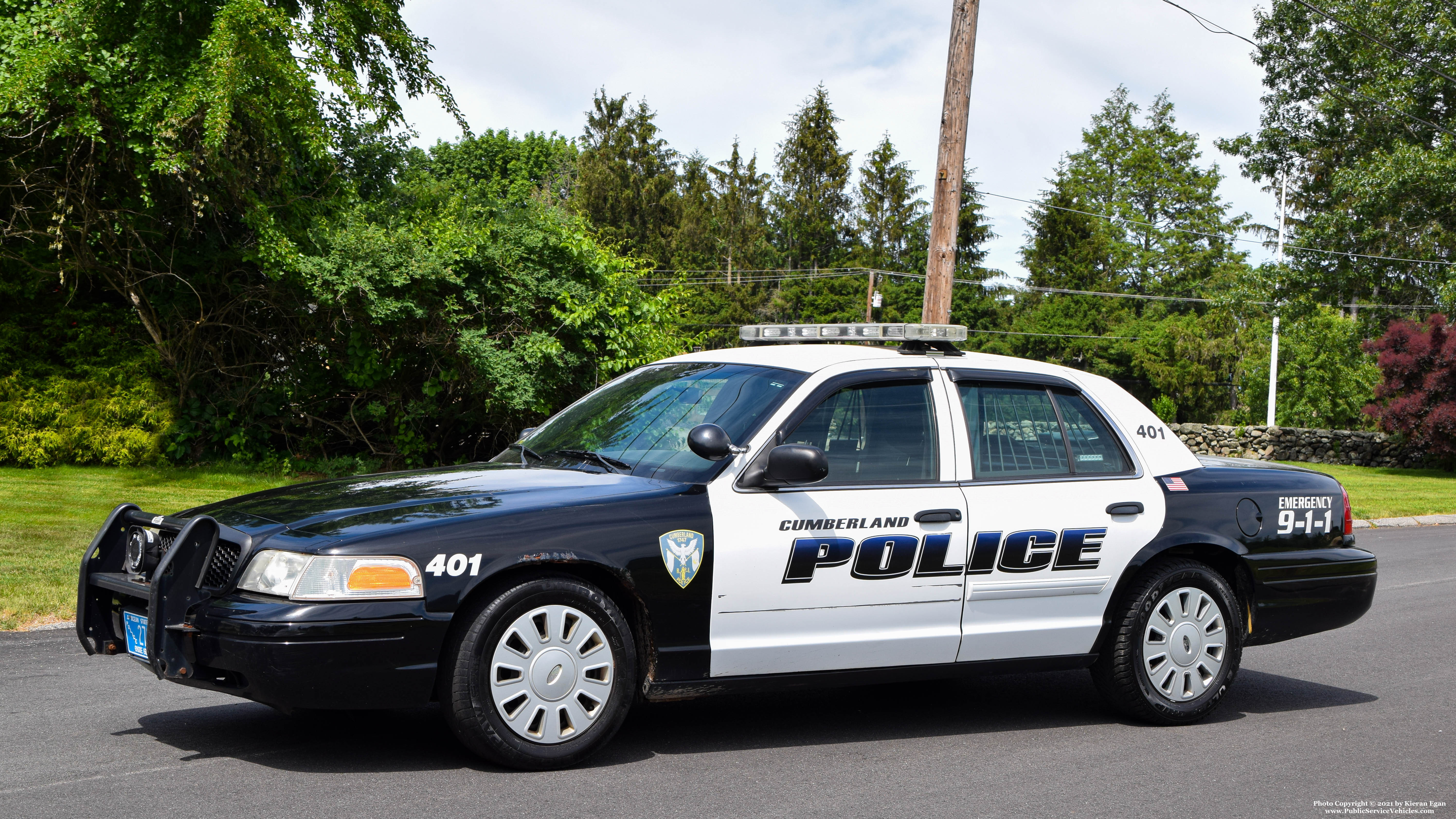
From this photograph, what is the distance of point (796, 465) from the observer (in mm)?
4852

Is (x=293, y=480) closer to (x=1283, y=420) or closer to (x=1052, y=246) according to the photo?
(x=1283, y=420)

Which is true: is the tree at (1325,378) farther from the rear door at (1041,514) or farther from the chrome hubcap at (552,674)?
the chrome hubcap at (552,674)

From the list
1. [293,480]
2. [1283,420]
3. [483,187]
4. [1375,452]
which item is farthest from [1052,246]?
[293,480]

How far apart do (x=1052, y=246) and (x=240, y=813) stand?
69122mm

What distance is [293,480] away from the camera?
17.2m

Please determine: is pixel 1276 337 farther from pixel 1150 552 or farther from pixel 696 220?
pixel 1150 552

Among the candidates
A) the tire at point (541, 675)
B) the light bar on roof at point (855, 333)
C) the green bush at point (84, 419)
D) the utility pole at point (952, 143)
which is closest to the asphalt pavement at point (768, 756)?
the tire at point (541, 675)

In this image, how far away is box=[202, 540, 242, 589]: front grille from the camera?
446 centimetres

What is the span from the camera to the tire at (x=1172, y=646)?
5.76m

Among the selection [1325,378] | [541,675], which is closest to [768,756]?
[541,675]

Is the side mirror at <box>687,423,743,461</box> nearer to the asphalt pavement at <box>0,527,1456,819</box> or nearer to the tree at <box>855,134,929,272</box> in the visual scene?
the asphalt pavement at <box>0,527,1456,819</box>

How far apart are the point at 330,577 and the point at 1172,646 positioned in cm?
396

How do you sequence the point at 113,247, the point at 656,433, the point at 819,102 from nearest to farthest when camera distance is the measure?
1. the point at 656,433
2. the point at 113,247
3. the point at 819,102

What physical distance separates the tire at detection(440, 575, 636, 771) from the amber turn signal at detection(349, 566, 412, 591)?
0.94ft
